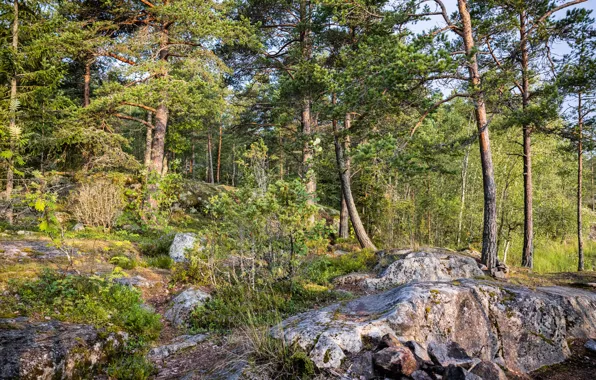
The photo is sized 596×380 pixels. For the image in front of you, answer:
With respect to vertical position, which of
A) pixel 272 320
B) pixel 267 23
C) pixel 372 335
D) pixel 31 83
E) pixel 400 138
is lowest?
pixel 272 320

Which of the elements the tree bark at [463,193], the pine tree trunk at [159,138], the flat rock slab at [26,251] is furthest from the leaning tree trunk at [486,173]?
the pine tree trunk at [159,138]

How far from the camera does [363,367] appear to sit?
2.43 m

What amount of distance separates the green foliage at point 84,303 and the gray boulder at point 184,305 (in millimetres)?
416

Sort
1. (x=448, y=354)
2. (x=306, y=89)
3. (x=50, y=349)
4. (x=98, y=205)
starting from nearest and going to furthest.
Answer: (x=50, y=349)
(x=448, y=354)
(x=98, y=205)
(x=306, y=89)

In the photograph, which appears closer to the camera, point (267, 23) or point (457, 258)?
point (457, 258)

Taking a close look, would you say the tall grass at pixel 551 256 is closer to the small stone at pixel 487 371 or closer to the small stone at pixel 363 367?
the small stone at pixel 487 371

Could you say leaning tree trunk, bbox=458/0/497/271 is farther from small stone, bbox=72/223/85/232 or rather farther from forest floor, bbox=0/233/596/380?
small stone, bbox=72/223/85/232

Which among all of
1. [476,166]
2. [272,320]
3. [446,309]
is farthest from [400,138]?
[476,166]

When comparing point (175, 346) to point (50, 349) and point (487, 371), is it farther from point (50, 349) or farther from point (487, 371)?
point (487, 371)

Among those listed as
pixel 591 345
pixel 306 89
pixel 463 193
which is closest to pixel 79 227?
pixel 306 89

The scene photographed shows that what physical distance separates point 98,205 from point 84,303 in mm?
5919

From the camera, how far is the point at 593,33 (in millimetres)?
6469

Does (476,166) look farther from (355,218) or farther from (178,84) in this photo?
(178,84)

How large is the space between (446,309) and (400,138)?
4080mm
